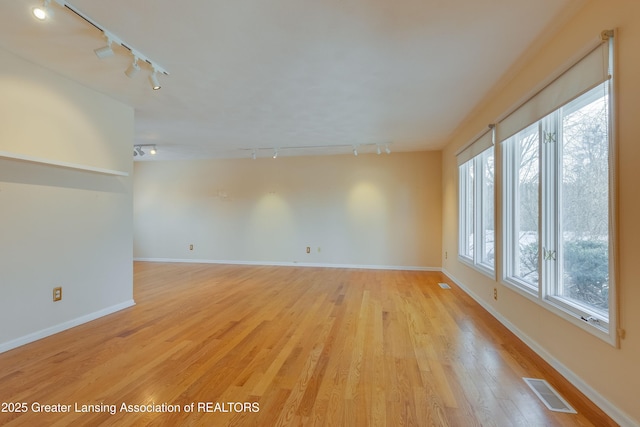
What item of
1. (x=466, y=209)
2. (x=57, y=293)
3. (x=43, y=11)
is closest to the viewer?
(x=43, y=11)

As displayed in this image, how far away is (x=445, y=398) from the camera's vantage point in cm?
172

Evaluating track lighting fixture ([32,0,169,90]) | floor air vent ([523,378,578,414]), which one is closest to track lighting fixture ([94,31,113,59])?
track lighting fixture ([32,0,169,90])

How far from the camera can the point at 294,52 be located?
2248mm

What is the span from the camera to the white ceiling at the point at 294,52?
5.87 ft

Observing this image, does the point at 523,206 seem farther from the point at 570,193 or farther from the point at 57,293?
the point at 57,293

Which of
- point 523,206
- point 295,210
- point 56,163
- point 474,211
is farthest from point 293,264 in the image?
point 523,206

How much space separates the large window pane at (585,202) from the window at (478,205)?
1143mm

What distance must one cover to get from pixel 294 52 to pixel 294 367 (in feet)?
8.04

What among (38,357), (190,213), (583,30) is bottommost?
(38,357)

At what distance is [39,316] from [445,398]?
3.44 meters

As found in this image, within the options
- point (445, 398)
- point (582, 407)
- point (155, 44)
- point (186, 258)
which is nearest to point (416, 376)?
point (445, 398)

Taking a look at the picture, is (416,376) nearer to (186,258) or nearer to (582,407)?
(582,407)

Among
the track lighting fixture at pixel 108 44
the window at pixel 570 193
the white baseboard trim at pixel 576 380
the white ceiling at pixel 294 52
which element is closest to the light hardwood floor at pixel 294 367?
the white baseboard trim at pixel 576 380

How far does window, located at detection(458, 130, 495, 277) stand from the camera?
3.43m
